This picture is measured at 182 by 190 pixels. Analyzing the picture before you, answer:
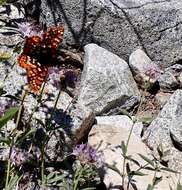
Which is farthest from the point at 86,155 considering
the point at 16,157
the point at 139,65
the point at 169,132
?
the point at 139,65

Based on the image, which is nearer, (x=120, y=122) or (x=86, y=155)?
(x=86, y=155)

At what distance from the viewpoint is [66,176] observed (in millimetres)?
3053

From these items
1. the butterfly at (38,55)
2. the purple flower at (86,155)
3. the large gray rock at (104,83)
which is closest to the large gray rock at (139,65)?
the large gray rock at (104,83)

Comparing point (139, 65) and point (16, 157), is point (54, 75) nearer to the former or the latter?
point (16, 157)

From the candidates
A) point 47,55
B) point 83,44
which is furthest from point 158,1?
point 47,55

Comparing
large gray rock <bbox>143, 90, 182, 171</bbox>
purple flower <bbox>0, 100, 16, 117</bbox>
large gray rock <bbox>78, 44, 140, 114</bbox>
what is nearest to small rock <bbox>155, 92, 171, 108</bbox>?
large gray rock <bbox>78, 44, 140, 114</bbox>

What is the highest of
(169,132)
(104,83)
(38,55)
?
(38,55)

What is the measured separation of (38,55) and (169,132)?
5.27ft

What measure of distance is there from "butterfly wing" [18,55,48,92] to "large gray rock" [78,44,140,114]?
140 centimetres

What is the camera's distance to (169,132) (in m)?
3.63

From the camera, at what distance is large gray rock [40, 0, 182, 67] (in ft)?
13.3

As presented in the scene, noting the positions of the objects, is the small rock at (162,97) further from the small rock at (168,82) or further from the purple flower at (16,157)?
the purple flower at (16,157)

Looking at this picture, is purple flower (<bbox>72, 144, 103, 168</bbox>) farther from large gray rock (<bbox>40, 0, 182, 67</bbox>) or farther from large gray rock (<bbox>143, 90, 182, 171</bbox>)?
large gray rock (<bbox>40, 0, 182, 67</bbox>)

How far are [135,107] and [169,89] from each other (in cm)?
37
